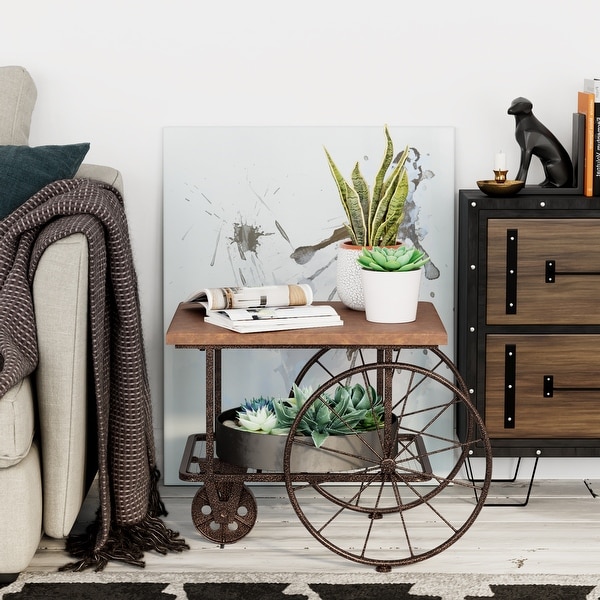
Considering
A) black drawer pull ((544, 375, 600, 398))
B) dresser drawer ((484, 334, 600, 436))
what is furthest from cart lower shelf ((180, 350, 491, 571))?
black drawer pull ((544, 375, 600, 398))

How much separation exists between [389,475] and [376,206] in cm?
65

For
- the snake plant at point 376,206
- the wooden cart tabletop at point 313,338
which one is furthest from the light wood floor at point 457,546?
the snake plant at point 376,206

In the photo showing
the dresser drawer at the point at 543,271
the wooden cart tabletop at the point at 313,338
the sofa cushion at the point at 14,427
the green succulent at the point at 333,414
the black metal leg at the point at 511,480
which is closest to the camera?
the sofa cushion at the point at 14,427

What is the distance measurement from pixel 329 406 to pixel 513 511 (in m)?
0.68

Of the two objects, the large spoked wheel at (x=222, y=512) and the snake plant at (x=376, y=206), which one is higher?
the snake plant at (x=376, y=206)

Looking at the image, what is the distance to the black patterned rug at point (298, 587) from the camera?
2043 mm

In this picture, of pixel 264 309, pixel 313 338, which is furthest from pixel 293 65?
pixel 313 338

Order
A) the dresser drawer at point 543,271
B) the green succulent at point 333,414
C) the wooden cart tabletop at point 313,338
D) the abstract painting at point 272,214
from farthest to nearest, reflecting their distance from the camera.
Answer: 1. the abstract painting at point 272,214
2. the dresser drawer at point 543,271
3. the green succulent at point 333,414
4. the wooden cart tabletop at point 313,338

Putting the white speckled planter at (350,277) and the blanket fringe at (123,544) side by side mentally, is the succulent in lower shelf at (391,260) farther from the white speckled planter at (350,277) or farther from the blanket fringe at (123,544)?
the blanket fringe at (123,544)

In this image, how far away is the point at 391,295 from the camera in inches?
87.0

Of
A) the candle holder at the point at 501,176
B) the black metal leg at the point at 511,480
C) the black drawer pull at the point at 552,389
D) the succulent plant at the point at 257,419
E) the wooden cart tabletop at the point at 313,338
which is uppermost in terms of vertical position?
the candle holder at the point at 501,176

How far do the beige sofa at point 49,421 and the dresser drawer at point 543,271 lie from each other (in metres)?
1.04

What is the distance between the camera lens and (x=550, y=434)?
254 centimetres

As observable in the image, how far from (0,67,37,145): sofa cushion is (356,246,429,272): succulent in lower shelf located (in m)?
0.98
